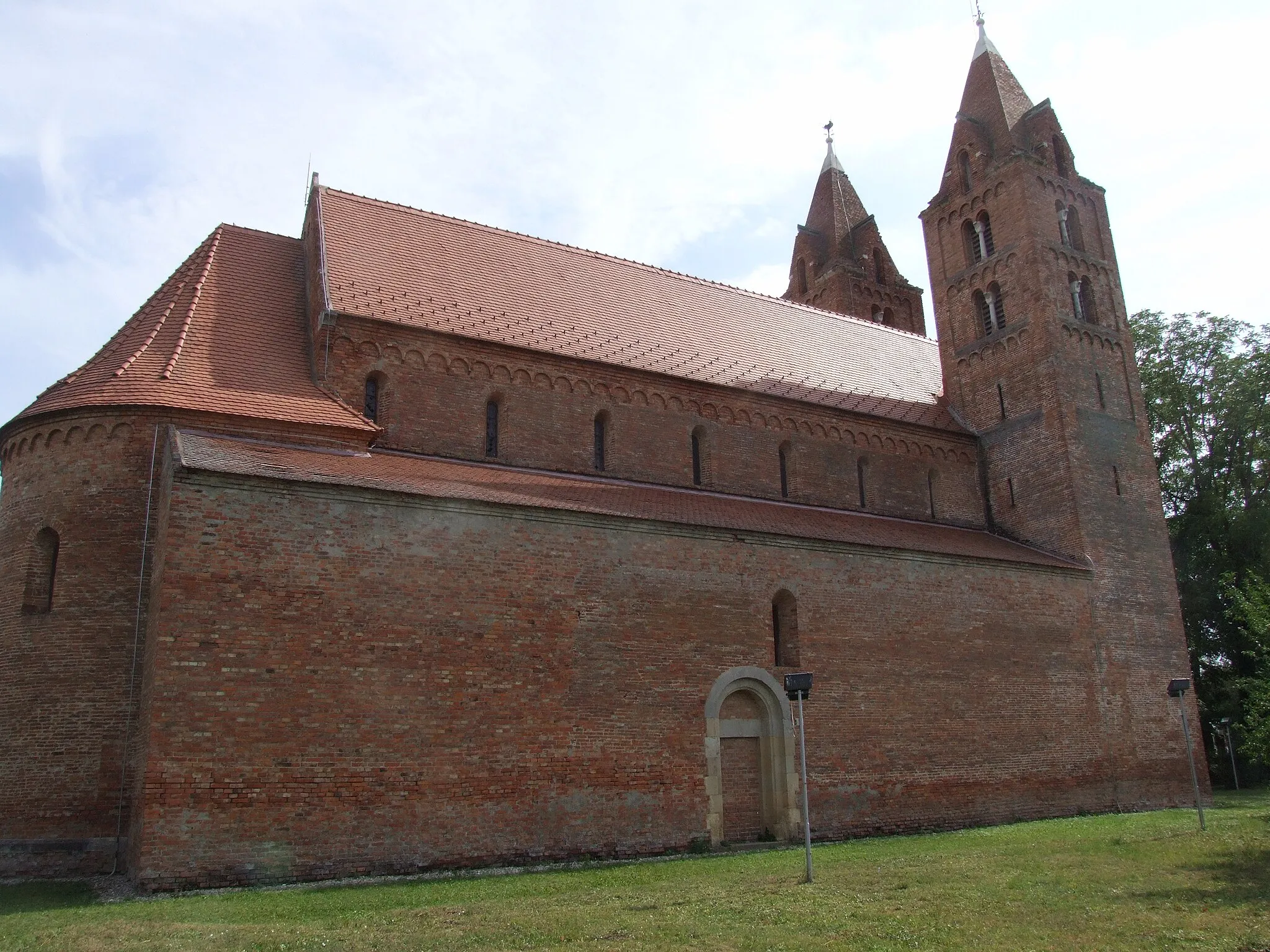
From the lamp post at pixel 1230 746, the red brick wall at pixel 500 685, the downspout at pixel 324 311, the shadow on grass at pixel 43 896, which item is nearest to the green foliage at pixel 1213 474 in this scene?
the lamp post at pixel 1230 746

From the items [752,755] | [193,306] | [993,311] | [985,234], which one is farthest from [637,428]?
[985,234]

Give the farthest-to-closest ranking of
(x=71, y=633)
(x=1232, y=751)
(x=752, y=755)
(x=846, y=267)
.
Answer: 1. (x=846, y=267)
2. (x=1232, y=751)
3. (x=752, y=755)
4. (x=71, y=633)

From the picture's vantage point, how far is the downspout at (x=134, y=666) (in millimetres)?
12969

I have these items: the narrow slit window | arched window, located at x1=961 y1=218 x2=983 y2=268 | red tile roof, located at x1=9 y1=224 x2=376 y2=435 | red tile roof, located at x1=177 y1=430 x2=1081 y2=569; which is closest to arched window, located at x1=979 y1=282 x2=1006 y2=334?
arched window, located at x1=961 y1=218 x2=983 y2=268

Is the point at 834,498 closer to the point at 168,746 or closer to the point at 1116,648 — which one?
the point at 1116,648

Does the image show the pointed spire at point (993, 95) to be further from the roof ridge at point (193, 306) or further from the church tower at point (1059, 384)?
the roof ridge at point (193, 306)

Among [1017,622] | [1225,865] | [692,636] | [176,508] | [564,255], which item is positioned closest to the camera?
[1225,865]

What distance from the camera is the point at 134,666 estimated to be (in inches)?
535

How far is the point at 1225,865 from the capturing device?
11.4m

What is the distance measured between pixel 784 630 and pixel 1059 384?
10.4 m

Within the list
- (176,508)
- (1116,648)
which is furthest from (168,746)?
(1116,648)

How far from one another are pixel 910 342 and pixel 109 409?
20294 mm

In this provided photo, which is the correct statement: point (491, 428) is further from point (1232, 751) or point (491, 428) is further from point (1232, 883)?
point (1232, 751)

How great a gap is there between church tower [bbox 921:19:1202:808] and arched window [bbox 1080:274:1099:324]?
4cm
